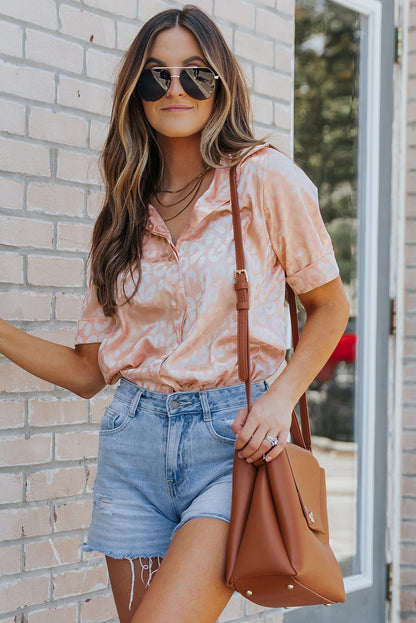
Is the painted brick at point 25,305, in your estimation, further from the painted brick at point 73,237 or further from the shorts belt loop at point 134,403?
the shorts belt loop at point 134,403

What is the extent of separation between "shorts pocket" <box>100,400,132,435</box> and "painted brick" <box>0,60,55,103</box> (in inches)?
47.2

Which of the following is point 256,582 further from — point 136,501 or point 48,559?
point 48,559

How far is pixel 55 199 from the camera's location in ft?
10.2

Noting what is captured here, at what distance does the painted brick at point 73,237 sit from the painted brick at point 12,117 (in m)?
0.34

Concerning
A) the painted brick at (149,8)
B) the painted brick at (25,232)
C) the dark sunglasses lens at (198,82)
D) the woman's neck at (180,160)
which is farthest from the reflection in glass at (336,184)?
the dark sunglasses lens at (198,82)

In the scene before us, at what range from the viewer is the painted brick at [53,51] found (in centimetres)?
302

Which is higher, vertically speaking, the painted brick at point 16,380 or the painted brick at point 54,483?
the painted brick at point 16,380

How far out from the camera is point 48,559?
3.08 meters

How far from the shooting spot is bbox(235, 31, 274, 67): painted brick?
372 cm

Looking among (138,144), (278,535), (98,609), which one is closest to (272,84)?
(138,144)

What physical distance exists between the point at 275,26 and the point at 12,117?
1.38m

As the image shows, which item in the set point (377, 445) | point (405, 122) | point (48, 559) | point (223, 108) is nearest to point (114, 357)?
point (223, 108)

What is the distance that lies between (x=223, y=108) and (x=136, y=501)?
0.97m

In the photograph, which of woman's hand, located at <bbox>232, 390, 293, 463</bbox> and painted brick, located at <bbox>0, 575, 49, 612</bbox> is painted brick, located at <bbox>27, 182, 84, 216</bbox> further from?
woman's hand, located at <bbox>232, 390, 293, 463</bbox>
